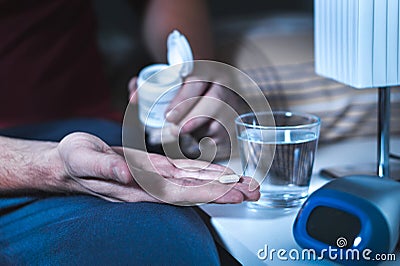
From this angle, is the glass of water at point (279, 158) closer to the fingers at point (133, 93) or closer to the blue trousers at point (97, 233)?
the blue trousers at point (97, 233)

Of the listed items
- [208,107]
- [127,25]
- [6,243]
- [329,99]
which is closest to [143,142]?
[208,107]

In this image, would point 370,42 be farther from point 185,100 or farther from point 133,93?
point 133,93

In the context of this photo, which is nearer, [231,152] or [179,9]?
[231,152]

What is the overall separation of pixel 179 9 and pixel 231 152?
0.43 metres

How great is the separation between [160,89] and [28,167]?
183mm

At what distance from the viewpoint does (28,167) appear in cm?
70

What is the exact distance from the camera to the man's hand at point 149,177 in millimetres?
605

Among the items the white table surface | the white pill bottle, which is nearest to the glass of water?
the white table surface

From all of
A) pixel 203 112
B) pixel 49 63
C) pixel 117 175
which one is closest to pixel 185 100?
pixel 203 112

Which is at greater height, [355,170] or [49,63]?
[49,63]

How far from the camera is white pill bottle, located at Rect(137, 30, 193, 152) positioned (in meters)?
0.78

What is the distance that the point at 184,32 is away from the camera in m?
1.05

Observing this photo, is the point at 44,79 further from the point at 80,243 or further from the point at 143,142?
the point at 80,243

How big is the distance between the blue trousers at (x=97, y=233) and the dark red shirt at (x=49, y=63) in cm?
34
